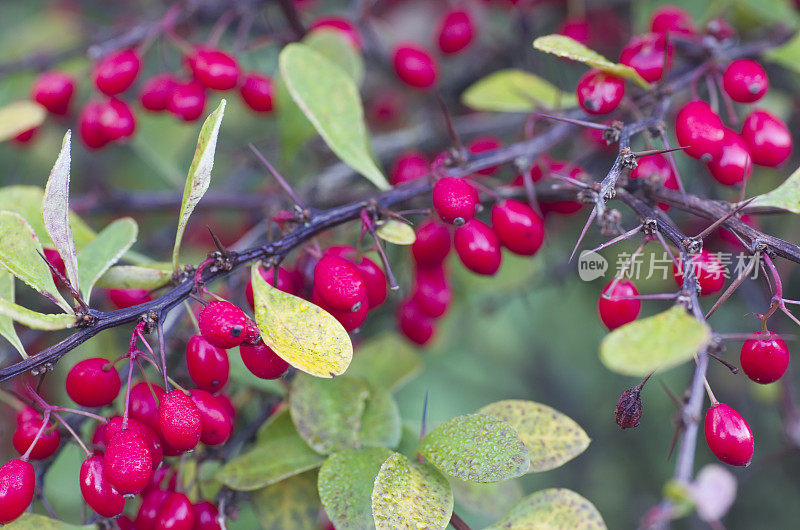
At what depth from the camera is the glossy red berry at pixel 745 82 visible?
3.25 feet

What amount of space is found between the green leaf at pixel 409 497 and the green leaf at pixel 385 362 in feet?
1.18

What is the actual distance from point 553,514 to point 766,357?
33cm

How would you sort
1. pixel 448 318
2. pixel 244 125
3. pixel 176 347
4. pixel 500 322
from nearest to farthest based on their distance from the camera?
pixel 176 347 < pixel 448 318 < pixel 244 125 < pixel 500 322

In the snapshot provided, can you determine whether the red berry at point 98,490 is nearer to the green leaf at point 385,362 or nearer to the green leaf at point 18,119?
the green leaf at point 385,362

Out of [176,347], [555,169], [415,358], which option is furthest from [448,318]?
[176,347]

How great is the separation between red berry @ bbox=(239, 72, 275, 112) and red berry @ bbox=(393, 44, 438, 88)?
0.31m

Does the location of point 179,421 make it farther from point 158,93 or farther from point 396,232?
point 158,93

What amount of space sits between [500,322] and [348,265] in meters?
1.48

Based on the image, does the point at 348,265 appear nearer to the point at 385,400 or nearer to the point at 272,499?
the point at 385,400

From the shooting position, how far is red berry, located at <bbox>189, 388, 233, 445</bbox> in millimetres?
865

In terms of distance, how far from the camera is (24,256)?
0.83 meters

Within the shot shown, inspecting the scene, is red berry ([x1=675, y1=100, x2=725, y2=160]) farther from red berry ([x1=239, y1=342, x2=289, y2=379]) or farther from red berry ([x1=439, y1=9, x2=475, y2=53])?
red berry ([x1=439, y1=9, x2=475, y2=53])

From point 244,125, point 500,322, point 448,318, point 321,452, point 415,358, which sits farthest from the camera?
point 500,322

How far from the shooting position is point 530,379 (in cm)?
226
